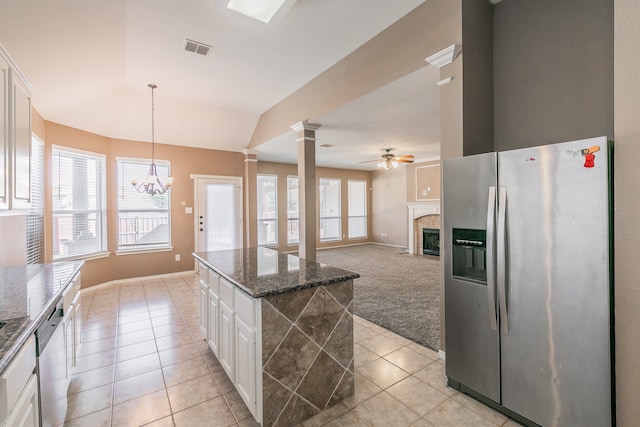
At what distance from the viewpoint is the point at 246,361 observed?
184 cm

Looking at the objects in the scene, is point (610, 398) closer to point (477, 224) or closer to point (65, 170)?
point (477, 224)

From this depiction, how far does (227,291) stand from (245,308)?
1.18 feet

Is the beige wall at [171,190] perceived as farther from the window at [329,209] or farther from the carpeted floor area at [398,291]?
the window at [329,209]

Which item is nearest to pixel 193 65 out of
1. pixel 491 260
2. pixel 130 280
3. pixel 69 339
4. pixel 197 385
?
pixel 69 339

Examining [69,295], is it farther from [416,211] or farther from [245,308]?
[416,211]

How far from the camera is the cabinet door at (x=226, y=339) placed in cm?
206

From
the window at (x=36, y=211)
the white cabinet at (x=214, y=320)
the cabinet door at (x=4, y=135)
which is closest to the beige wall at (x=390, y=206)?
the white cabinet at (x=214, y=320)

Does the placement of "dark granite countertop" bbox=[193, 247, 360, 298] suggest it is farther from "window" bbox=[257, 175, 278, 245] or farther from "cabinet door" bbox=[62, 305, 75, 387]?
"window" bbox=[257, 175, 278, 245]

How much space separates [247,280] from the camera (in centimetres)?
188

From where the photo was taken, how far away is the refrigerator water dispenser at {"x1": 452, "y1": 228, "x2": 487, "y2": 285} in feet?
6.57

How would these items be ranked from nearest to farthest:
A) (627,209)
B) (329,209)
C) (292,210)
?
(627,209) < (292,210) < (329,209)

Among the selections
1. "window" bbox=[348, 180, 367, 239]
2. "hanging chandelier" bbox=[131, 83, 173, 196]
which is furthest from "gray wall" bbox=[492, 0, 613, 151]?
"window" bbox=[348, 180, 367, 239]

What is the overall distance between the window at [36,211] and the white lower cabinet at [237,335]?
8.84 feet

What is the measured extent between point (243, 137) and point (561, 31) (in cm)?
488
